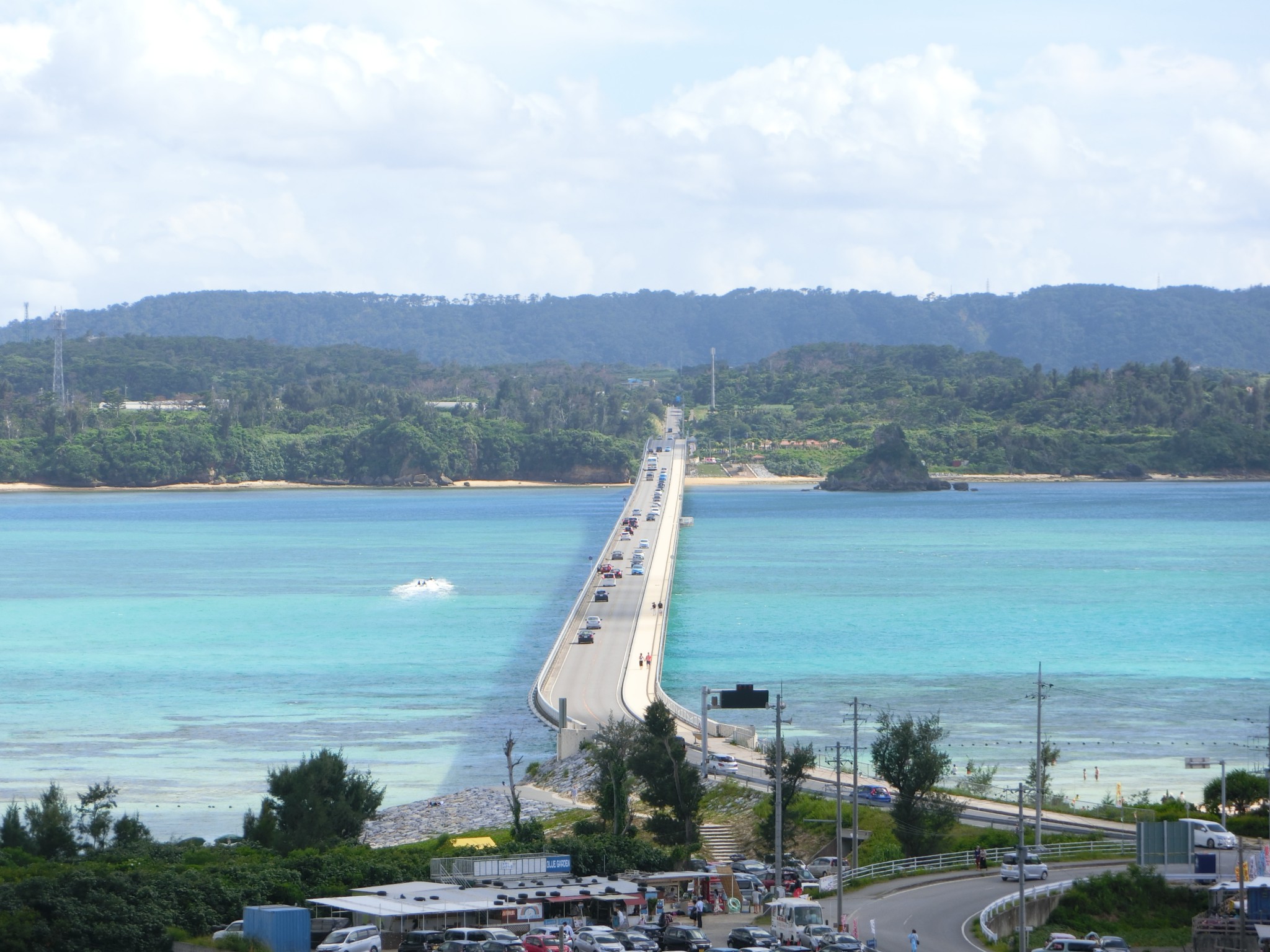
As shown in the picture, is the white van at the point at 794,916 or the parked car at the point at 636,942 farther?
the white van at the point at 794,916

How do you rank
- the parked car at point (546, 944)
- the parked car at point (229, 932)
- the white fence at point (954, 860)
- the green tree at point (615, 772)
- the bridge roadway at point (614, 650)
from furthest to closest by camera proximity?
the bridge roadway at point (614, 650)
the green tree at point (615, 772)
the white fence at point (954, 860)
the parked car at point (229, 932)
the parked car at point (546, 944)

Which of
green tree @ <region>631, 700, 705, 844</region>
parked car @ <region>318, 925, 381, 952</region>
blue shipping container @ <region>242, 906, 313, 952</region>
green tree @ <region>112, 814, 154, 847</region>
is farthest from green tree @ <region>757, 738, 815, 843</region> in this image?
green tree @ <region>112, 814, 154, 847</region>

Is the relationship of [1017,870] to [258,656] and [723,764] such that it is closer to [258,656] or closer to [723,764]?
[723,764]

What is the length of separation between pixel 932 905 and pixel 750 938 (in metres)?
3.97

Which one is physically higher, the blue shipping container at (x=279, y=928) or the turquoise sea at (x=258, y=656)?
the blue shipping container at (x=279, y=928)

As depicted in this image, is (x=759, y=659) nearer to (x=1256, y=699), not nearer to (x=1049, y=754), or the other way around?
(x=1256, y=699)

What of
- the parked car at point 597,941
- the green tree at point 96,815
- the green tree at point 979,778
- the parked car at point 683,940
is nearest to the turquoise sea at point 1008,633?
the green tree at point 979,778

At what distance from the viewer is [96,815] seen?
34125 millimetres

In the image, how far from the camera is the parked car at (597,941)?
70.7 ft

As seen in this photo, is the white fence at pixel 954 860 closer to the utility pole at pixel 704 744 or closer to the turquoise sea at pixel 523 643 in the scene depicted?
the utility pole at pixel 704 744

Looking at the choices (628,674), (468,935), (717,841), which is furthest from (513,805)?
(628,674)

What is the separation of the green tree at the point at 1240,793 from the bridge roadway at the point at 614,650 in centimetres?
1573

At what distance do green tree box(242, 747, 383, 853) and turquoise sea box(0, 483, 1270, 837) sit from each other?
4.02 m

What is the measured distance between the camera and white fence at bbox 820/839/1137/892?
27719 mm
